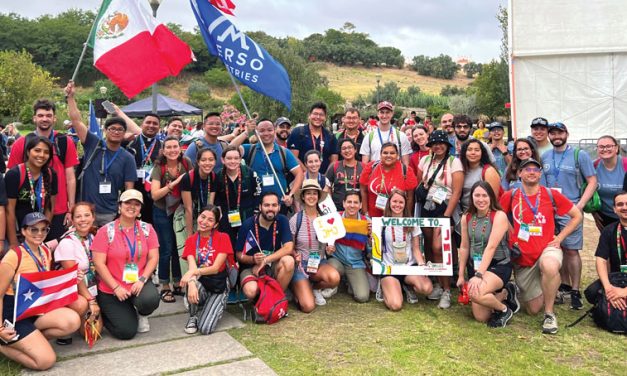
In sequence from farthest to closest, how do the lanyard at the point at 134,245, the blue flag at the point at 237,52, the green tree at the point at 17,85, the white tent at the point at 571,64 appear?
the green tree at the point at 17,85 → the white tent at the point at 571,64 → the blue flag at the point at 237,52 → the lanyard at the point at 134,245

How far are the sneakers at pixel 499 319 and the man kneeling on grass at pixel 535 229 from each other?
39cm

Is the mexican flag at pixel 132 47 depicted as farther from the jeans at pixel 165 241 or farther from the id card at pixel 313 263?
the id card at pixel 313 263

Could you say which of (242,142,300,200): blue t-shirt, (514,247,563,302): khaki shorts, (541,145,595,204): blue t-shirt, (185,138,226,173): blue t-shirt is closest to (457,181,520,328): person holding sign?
(514,247,563,302): khaki shorts

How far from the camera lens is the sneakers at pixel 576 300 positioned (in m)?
5.75

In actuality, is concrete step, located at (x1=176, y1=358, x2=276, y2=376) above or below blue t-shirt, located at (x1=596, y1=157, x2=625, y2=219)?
below

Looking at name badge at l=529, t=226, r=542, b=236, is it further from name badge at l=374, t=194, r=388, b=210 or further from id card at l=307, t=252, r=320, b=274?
id card at l=307, t=252, r=320, b=274

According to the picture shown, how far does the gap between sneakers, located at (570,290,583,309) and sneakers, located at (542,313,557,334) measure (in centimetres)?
76

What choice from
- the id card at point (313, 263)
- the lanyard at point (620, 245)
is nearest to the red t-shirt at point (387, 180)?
the id card at point (313, 263)

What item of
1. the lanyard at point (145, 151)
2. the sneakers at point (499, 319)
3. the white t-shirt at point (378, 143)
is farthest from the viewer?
the white t-shirt at point (378, 143)

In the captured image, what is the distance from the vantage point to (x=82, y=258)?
4.89 meters

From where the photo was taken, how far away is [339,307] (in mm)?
5875

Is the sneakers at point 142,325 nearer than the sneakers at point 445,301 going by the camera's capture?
Yes

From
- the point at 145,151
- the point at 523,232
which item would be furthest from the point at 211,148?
the point at 523,232

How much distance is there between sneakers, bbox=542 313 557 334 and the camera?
16.5ft
